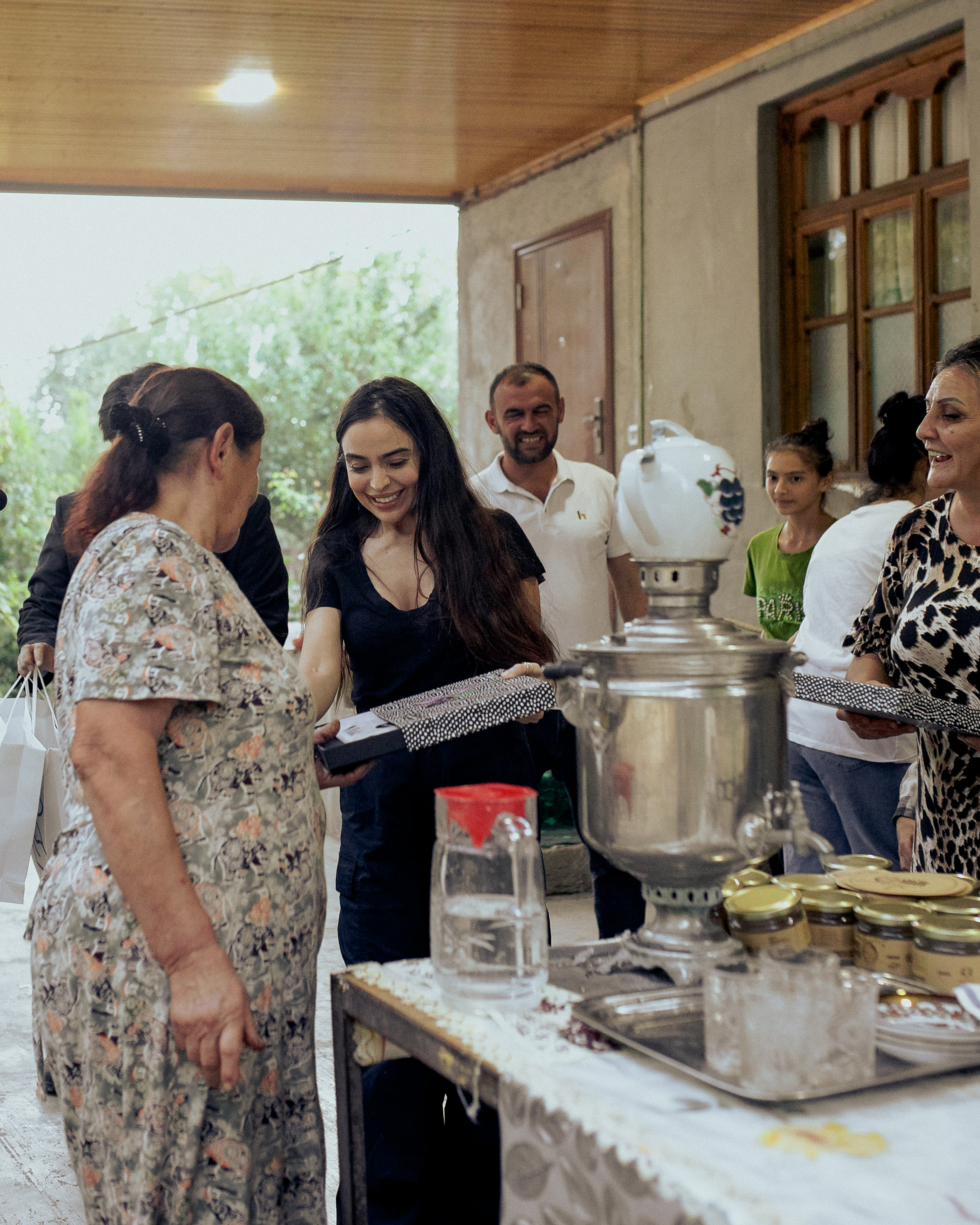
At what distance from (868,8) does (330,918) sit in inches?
157

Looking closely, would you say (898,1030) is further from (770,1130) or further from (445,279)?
(445,279)

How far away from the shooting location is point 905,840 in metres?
2.95

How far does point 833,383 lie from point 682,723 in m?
Answer: 4.31

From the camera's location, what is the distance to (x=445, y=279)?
2266 cm

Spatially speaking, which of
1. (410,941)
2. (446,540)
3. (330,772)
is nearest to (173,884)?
(330,772)

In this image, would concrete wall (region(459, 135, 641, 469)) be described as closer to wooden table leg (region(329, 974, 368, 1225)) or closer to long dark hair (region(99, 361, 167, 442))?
long dark hair (region(99, 361, 167, 442))

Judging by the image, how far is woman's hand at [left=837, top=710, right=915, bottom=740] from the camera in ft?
7.07

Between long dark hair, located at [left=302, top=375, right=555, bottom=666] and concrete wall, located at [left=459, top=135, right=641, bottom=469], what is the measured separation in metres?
4.02

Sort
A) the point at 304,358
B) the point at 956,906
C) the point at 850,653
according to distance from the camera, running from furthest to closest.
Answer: the point at 304,358 < the point at 850,653 < the point at 956,906

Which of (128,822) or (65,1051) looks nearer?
(128,822)

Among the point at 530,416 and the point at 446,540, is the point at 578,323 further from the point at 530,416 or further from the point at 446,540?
the point at 446,540

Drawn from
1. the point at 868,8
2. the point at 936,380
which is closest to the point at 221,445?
the point at 936,380

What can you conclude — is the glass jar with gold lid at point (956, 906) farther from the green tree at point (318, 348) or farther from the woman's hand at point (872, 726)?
the green tree at point (318, 348)

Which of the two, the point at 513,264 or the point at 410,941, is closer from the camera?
the point at 410,941
